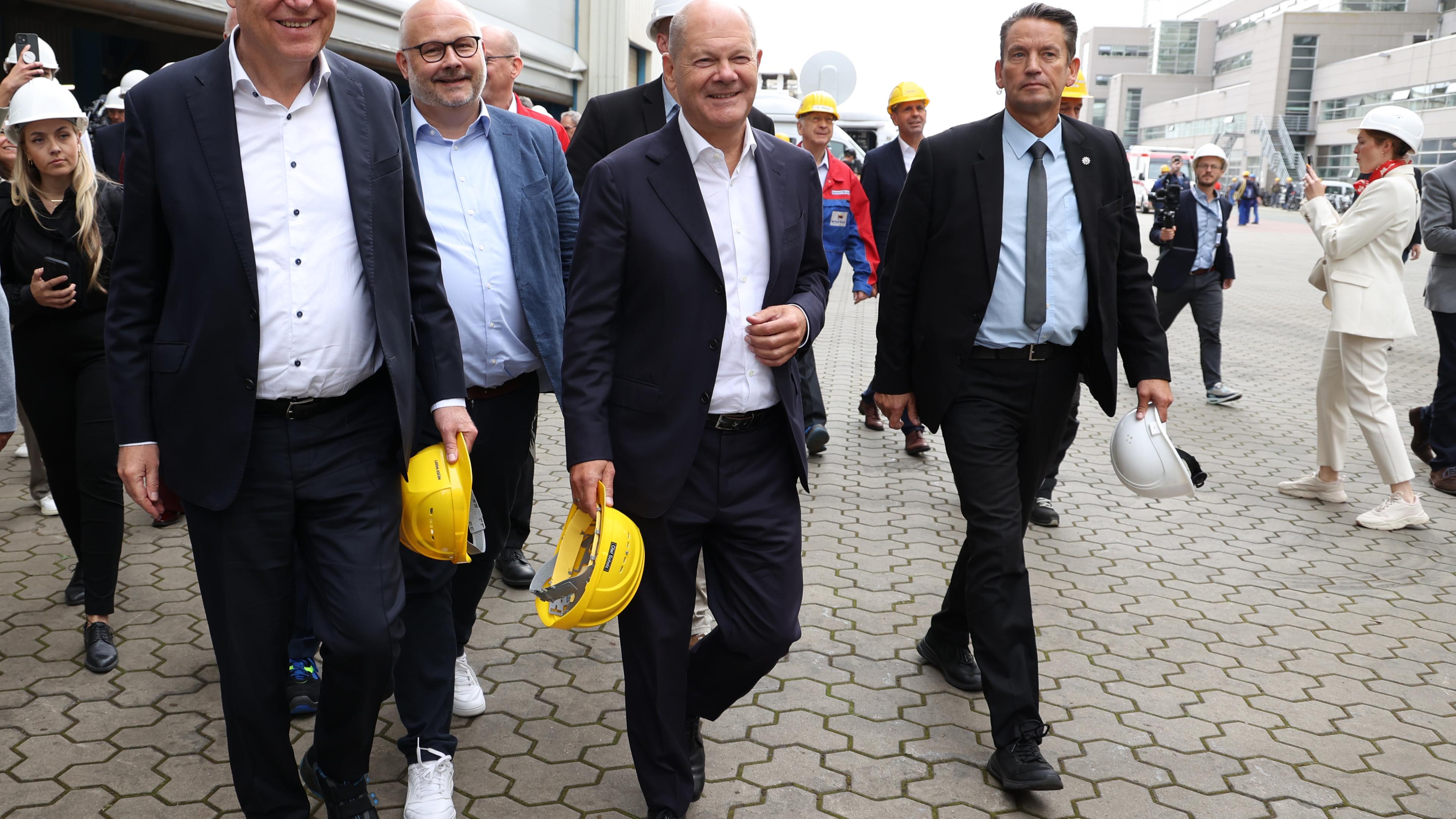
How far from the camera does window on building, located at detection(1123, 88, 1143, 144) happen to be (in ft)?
375

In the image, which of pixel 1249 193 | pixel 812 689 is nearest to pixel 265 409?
pixel 812 689

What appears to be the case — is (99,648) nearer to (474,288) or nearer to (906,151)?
(474,288)

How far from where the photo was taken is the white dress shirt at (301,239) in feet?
8.36

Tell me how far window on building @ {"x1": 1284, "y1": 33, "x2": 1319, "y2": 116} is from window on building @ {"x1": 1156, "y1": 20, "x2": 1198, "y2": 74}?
86.4 ft

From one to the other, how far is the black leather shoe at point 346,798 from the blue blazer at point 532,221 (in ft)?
3.93

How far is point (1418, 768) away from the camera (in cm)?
362

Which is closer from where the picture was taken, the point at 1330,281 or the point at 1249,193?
the point at 1330,281

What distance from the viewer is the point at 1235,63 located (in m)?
94.0

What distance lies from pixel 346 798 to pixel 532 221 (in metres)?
1.72

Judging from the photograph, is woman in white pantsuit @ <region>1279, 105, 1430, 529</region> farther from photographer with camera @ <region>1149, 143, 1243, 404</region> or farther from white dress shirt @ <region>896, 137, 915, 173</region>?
photographer with camera @ <region>1149, 143, 1243, 404</region>

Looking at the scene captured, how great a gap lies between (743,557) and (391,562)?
91cm

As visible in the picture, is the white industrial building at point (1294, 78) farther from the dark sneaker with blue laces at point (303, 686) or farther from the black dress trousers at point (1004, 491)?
the dark sneaker with blue laces at point (303, 686)

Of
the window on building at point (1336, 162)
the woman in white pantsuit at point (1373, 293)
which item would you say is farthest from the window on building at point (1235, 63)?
the woman in white pantsuit at point (1373, 293)

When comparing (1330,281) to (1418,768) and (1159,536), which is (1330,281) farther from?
(1418,768)
